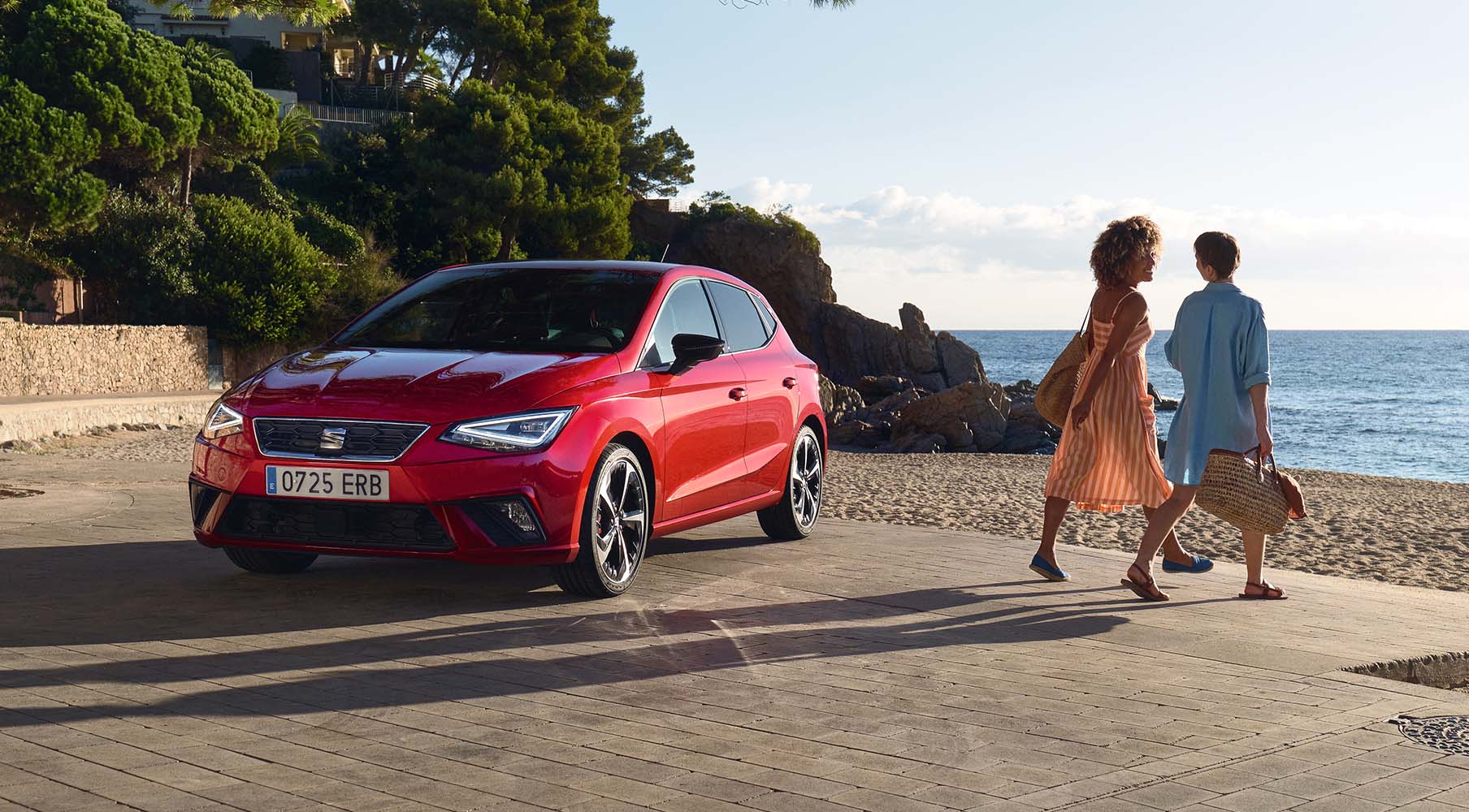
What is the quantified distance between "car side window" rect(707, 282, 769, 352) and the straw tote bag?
1.87m

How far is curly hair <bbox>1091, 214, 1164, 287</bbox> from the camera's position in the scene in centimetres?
785

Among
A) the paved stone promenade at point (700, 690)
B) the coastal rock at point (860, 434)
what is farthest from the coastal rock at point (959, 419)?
the paved stone promenade at point (700, 690)

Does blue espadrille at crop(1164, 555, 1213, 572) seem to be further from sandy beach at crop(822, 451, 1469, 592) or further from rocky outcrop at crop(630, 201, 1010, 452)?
rocky outcrop at crop(630, 201, 1010, 452)

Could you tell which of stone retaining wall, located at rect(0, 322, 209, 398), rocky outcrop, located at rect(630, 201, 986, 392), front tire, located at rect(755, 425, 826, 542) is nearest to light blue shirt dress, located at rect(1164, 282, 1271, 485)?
front tire, located at rect(755, 425, 826, 542)

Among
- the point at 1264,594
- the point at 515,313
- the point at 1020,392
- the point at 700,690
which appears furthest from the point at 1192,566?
the point at 1020,392

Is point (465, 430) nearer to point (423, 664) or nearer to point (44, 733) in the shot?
point (423, 664)

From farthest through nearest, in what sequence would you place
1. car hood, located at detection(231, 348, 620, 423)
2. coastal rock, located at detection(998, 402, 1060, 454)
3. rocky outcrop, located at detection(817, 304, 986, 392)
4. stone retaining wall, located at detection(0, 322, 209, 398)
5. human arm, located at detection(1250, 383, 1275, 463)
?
rocky outcrop, located at detection(817, 304, 986, 392), coastal rock, located at detection(998, 402, 1060, 454), stone retaining wall, located at detection(0, 322, 209, 398), human arm, located at detection(1250, 383, 1275, 463), car hood, located at detection(231, 348, 620, 423)

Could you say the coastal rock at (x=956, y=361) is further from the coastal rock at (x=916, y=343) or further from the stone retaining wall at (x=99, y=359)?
the stone retaining wall at (x=99, y=359)

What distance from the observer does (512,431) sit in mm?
6707

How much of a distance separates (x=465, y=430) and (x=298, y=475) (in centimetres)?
81

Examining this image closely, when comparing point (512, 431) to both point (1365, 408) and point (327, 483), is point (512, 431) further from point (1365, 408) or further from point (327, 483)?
point (1365, 408)

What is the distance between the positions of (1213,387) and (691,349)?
2.70 m

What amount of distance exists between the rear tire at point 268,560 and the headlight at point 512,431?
155 centimetres

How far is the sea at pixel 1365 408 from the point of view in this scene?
45.4 meters
